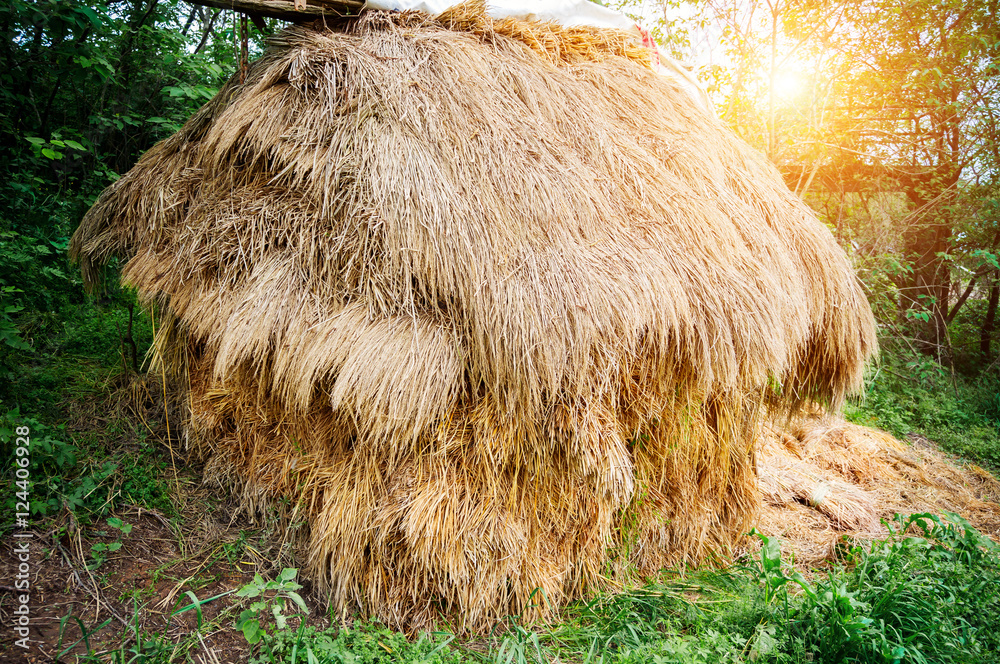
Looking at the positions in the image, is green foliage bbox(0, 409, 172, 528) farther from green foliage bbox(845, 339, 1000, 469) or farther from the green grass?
green foliage bbox(845, 339, 1000, 469)

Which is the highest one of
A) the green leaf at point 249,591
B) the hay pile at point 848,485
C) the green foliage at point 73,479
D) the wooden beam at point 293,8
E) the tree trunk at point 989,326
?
the wooden beam at point 293,8

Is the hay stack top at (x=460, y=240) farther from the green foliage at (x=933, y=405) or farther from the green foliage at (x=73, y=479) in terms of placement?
the green foliage at (x=933, y=405)

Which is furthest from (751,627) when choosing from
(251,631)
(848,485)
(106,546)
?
(106,546)

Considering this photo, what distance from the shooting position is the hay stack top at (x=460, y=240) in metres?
2.05

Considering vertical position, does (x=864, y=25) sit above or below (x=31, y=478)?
above

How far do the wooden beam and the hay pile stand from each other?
3.72 meters

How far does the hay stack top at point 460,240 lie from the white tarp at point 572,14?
0.26 ft

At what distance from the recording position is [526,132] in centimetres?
250

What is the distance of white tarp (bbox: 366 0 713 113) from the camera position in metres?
2.83

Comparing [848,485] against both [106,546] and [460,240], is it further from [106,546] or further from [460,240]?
[106,546]

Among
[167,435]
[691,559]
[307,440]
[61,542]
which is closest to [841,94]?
[691,559]

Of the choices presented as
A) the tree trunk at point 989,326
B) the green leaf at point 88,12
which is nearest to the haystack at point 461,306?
the green leaf at point 88,12

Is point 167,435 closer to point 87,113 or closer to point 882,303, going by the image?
point 87,113

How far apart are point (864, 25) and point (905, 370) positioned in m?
3.97
